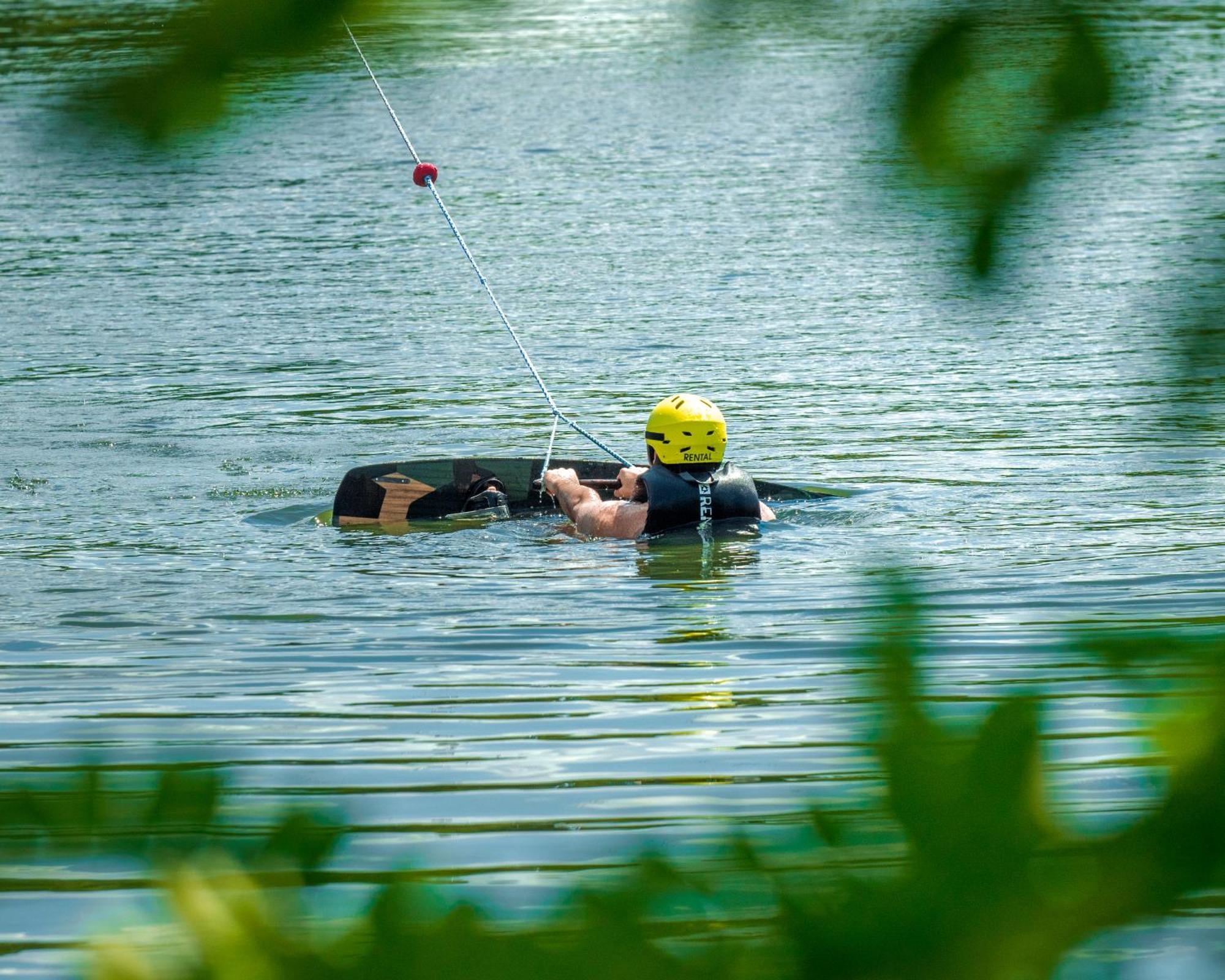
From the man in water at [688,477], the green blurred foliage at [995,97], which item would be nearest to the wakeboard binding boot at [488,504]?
the man in water at [688,477]

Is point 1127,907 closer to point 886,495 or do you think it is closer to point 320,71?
point 320,71

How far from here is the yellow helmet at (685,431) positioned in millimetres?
11188

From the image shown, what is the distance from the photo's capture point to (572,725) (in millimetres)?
7102

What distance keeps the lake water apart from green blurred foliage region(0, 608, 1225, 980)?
3 centimetres

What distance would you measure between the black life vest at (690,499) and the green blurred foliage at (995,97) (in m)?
10.2

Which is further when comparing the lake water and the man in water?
the man in water

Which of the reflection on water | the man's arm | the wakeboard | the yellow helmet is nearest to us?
the reflection on water

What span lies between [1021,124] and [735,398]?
16.0 m

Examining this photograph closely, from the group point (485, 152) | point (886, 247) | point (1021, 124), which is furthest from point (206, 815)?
point (485, 152)

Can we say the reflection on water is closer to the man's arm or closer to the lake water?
the lake water

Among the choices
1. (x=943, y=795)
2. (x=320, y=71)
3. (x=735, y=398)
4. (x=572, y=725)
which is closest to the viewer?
(x=943, y=795)

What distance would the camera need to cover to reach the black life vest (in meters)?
11.2

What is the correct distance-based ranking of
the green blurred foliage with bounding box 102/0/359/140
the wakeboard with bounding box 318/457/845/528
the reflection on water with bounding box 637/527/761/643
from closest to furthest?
the green blurred foliage with bounding box 102/0/359/140, the reflection on water with bounding box 637/527/761/643, the wakeboard with bounding box 318/457/845/528

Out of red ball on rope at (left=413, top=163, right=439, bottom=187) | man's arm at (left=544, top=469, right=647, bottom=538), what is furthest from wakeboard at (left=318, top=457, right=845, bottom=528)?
red ball on rope at (left=413, top=163, right=439, bottom=187)
